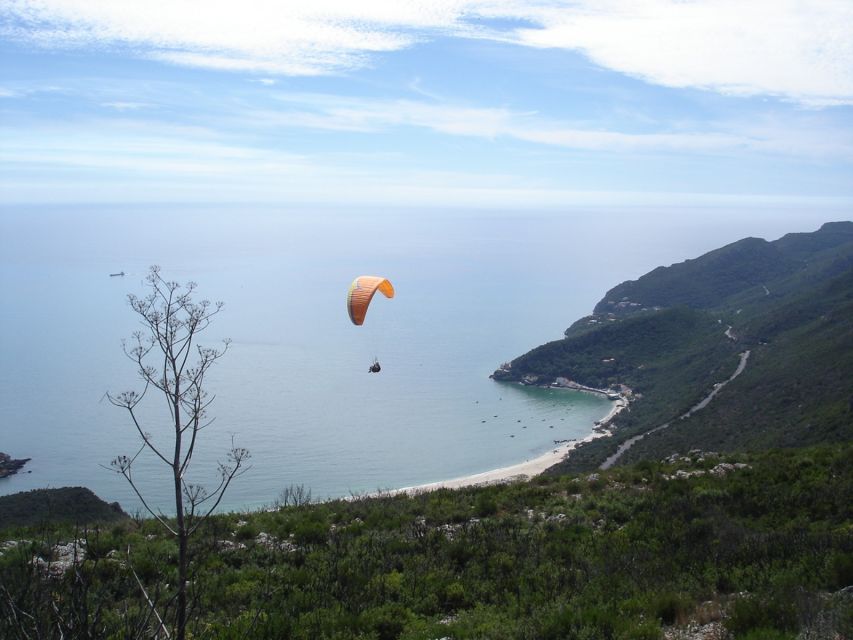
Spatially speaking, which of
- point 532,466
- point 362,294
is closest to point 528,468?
point 532,466

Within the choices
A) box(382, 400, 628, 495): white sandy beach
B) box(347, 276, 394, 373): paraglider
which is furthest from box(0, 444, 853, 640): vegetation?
box(382, 400, 628, 495): white sandy beach

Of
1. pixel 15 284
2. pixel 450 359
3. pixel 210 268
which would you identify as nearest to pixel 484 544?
pixel 450 359

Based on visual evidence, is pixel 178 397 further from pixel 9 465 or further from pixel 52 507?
pixel 9 465

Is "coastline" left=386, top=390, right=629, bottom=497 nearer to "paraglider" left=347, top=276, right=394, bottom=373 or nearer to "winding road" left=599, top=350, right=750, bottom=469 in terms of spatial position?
"winding road" left=599, top=350, right=750, bottom=469

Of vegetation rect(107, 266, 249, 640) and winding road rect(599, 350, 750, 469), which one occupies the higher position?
vegetation rect(107, 266, 249, 640)

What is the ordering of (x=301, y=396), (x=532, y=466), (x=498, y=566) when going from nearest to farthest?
1. (x=498, y=566)
2. (x=532, y=466)
3. (x=301, y=396)

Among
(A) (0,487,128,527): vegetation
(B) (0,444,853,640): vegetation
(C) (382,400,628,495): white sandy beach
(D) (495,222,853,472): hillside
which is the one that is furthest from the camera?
(C) (382,400,628,495): white sandy beach

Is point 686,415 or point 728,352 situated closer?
point 686,415
